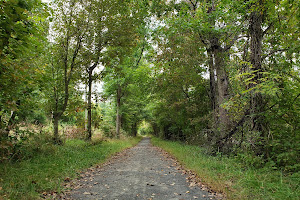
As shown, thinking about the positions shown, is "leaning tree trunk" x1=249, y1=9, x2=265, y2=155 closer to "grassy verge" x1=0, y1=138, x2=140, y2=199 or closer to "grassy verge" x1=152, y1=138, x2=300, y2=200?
"grassy verge" x1=152, y1=138, x2=300, y2=200

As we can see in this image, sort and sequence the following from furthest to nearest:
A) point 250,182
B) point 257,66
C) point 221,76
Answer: point 221,76, point 257,66, point 250,182

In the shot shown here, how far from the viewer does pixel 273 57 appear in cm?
602

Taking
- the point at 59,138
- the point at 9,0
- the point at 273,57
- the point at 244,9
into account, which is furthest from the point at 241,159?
the point at 59,138

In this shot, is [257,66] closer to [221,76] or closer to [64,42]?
[221,76]

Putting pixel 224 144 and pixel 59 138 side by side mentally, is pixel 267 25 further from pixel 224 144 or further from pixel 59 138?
pixel 59 138

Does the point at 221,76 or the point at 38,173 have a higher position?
the point at 221,76

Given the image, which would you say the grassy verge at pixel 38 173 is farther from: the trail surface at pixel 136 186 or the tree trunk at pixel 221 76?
the tree trunk at pixel 221 76

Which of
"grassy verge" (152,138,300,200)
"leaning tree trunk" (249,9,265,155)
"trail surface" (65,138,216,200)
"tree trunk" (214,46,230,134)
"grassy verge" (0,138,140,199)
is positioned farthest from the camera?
"tree trunk" (214,46,230,134)

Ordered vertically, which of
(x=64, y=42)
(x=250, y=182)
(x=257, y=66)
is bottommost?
(x=250, y=182)

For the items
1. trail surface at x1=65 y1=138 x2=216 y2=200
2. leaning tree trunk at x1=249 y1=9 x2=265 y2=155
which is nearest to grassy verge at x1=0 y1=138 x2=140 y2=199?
trail surface at x1=65 y1=138 x2=216 y2=200

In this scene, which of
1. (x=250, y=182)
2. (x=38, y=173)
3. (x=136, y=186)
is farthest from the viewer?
(x=38, y=173)

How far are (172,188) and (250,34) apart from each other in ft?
17.9

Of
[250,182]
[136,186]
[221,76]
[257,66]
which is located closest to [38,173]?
[136,186]

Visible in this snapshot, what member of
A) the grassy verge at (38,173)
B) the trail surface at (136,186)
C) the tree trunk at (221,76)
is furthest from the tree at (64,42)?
the tree trunk at (221,76)
